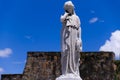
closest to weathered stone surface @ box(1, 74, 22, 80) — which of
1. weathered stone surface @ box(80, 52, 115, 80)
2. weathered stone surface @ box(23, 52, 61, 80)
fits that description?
weathered stone surface @ box(23, 52, 61, 80)

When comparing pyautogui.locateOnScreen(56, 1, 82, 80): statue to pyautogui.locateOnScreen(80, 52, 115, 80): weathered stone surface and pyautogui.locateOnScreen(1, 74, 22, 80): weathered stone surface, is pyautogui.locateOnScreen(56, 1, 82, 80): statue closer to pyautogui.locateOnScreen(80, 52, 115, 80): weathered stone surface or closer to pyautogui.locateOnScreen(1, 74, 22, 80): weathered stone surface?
pyautogui.locateOnScreen(80, 52, 115, 80): weathered stone surface

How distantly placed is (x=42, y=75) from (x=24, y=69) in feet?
3.45

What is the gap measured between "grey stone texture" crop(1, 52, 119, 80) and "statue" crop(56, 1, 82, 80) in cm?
1121

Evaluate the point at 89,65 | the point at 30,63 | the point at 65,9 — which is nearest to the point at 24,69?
the point at 30,63

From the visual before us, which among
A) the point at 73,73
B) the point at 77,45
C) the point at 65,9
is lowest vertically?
the point at 73,73

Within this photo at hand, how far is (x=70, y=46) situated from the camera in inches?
452

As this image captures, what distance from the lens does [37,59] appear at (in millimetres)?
23531

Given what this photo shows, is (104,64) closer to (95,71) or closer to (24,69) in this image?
(95,71)

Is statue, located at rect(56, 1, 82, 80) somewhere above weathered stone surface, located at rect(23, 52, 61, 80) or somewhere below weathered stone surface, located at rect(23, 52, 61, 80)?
below

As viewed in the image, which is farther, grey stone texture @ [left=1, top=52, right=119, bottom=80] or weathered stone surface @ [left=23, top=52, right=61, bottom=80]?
weathered stone surface @ [left=23, top=52, right=61, bottom=80]

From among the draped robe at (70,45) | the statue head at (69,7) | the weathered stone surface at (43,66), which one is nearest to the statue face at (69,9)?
the statue head at (69,7)

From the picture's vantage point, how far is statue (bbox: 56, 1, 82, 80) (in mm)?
11398

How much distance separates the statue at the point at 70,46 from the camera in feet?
37.4

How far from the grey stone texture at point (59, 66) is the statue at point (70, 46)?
36.8 feet
